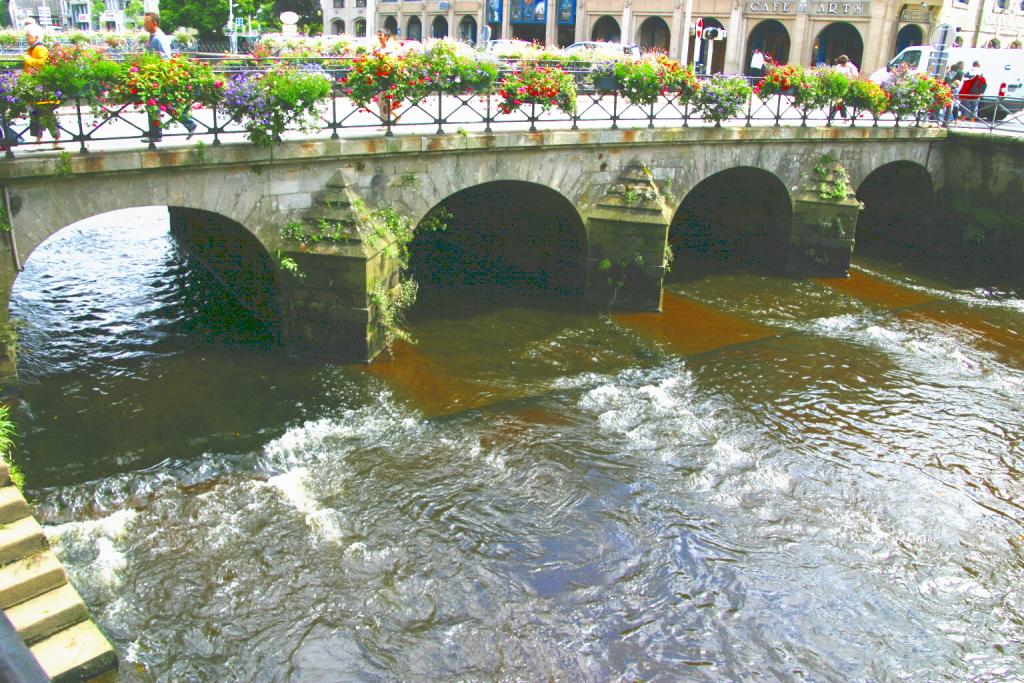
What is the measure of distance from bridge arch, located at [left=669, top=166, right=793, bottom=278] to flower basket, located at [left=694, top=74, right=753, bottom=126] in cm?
179

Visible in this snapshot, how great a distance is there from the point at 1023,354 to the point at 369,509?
10298 millimetres

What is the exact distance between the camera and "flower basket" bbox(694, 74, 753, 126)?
47.1 feet

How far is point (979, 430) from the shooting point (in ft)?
34.3

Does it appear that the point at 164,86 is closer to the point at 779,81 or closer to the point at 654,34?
the point at 779,81

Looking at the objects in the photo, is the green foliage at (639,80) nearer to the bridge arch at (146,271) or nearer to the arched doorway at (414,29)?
the bridge arch at (146,271)

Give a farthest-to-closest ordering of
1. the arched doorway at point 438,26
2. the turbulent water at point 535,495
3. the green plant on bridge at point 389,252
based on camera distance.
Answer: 1. the arched doorway at point 438,26
2. the green plant on bridge at point 389,252
3. the turbulent water at point 535,495

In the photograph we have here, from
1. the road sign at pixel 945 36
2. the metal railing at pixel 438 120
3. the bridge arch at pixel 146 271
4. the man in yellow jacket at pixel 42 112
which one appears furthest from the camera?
the road sign at pixel 945 36

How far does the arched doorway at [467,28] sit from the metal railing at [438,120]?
1117 inches

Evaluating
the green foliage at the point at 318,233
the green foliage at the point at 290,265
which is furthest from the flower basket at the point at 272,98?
the green foliage at the point at 290,265

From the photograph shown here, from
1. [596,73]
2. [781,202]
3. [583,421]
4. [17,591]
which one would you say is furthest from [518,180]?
[17,591]

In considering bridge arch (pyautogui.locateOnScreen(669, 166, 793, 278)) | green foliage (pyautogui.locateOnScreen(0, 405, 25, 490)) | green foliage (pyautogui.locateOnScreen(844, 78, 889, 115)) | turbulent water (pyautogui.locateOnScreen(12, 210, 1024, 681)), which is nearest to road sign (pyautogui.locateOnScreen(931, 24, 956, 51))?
green foliage (pyautogui.locateOnScreen(844, 78, 889, 115))

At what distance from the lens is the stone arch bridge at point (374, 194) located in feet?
31.2

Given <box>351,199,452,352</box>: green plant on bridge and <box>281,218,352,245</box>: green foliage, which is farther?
<box>351,199,452,352</box>: green plant on bridge

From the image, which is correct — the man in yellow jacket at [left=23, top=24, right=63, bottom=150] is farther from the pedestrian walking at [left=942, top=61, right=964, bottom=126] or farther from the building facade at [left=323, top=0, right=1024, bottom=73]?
the building facade at [left=323, top=0, right=1024, bottom=73]
